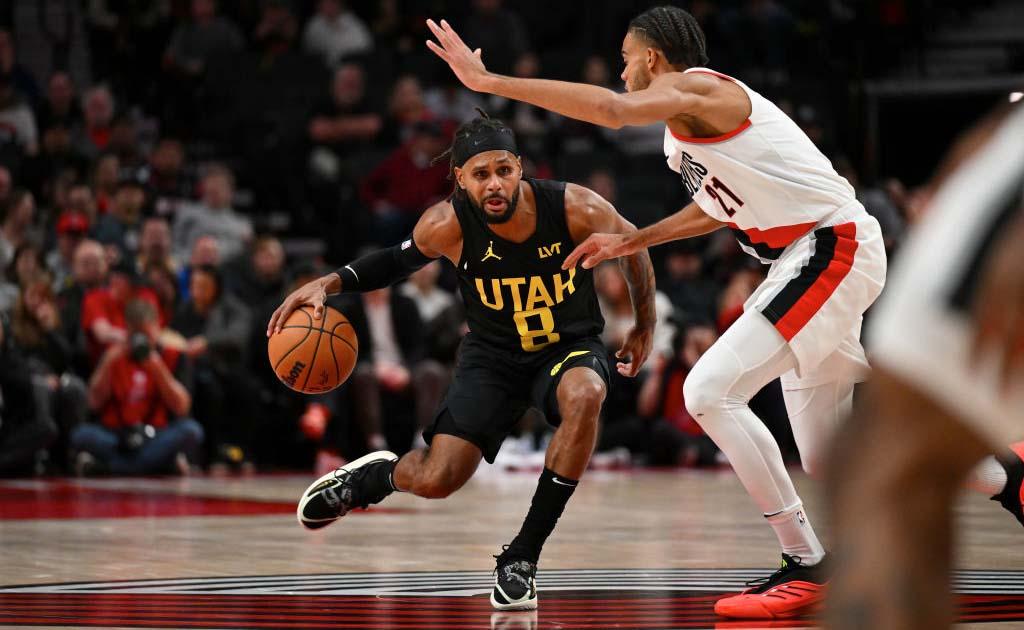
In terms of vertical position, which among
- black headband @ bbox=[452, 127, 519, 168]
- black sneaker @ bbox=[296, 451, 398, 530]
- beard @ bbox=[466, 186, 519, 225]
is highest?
black headband @ bbox=[452, 127, 519, 168]

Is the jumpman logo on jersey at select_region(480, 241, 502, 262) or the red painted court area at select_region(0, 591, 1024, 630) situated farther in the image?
the jumpman logo on jersey at select_region(480, 241, 502, 262)

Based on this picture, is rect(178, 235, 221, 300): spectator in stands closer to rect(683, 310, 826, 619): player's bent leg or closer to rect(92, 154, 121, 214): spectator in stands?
rect(92, 154, 121, 214): spectator in stands

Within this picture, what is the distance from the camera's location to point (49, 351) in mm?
10875

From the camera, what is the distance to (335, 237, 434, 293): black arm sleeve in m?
5.27

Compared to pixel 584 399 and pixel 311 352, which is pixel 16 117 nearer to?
pixel 311 352

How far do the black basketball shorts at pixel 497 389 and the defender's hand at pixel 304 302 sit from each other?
546 mm

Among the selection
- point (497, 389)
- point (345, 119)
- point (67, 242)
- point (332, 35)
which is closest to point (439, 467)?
point (497, 389)

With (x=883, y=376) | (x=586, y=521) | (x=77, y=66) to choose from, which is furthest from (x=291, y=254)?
(x=883, y=376)

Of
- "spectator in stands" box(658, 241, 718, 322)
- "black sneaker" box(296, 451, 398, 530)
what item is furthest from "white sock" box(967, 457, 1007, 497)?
"spectator in stands" box(658, 241, 718, 322)

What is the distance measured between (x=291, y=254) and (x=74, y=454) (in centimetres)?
352

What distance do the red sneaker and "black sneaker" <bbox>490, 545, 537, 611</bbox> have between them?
1.77 feet

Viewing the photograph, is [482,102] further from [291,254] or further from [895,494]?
[895,494]

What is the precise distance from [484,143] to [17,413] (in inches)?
258

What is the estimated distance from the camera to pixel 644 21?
4.69 meters
